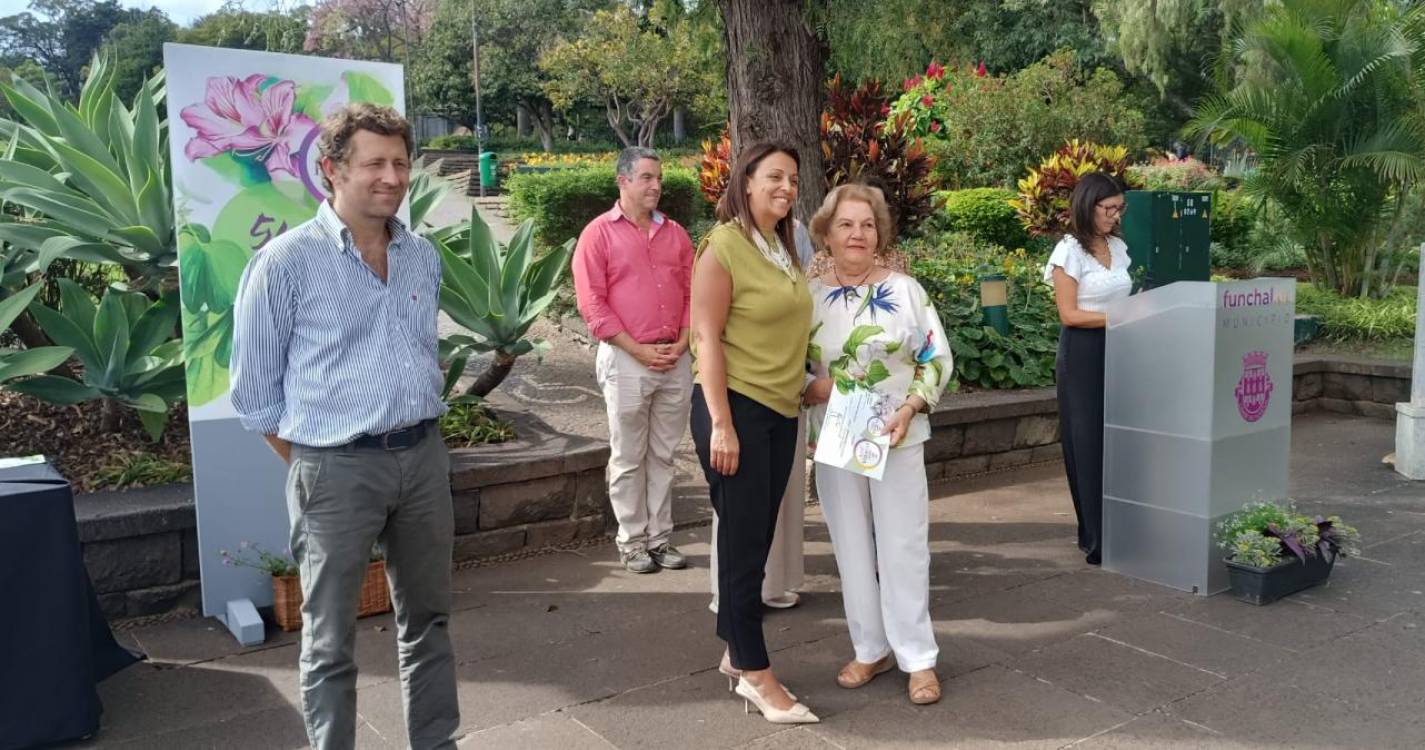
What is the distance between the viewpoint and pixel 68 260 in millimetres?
6191

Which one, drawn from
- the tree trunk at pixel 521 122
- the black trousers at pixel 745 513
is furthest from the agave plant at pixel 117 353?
the tree trunk at pixel 521 122

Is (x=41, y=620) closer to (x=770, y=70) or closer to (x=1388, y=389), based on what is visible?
(x=770, y=70)

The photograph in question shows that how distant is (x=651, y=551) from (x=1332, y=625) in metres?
2.86

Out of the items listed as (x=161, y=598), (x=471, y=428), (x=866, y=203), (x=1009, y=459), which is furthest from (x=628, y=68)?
(x=866, y=203)

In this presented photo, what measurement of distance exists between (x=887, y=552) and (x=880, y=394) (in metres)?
0.54

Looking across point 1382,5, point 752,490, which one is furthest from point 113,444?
point 1382,5

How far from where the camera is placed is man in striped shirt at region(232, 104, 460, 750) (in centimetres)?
294

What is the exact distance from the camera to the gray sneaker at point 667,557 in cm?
548

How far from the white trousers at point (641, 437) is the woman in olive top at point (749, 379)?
5.10 ft

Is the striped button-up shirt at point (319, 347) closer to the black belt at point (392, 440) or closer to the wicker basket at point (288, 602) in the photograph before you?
the black belt at point (392, 440)

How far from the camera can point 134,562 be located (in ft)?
15.5

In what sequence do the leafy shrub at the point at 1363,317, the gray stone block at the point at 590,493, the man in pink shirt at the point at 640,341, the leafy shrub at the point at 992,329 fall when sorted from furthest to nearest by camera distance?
the leafy shrub at the point at 1363,317, the leafy shrub at the point at 992,329, the gray stone block at the point at 590,493, the man in pink shirt at the point at 640,341

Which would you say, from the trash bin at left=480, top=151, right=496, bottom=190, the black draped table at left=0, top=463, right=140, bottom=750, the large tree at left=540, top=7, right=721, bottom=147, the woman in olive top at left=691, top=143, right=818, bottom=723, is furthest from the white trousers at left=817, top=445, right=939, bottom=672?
the large tree at left=540, top=7, right=721, bottom=147

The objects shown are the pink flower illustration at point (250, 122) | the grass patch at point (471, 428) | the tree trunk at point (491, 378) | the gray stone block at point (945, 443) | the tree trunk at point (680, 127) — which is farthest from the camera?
the tree trunk at point (680, 127)
